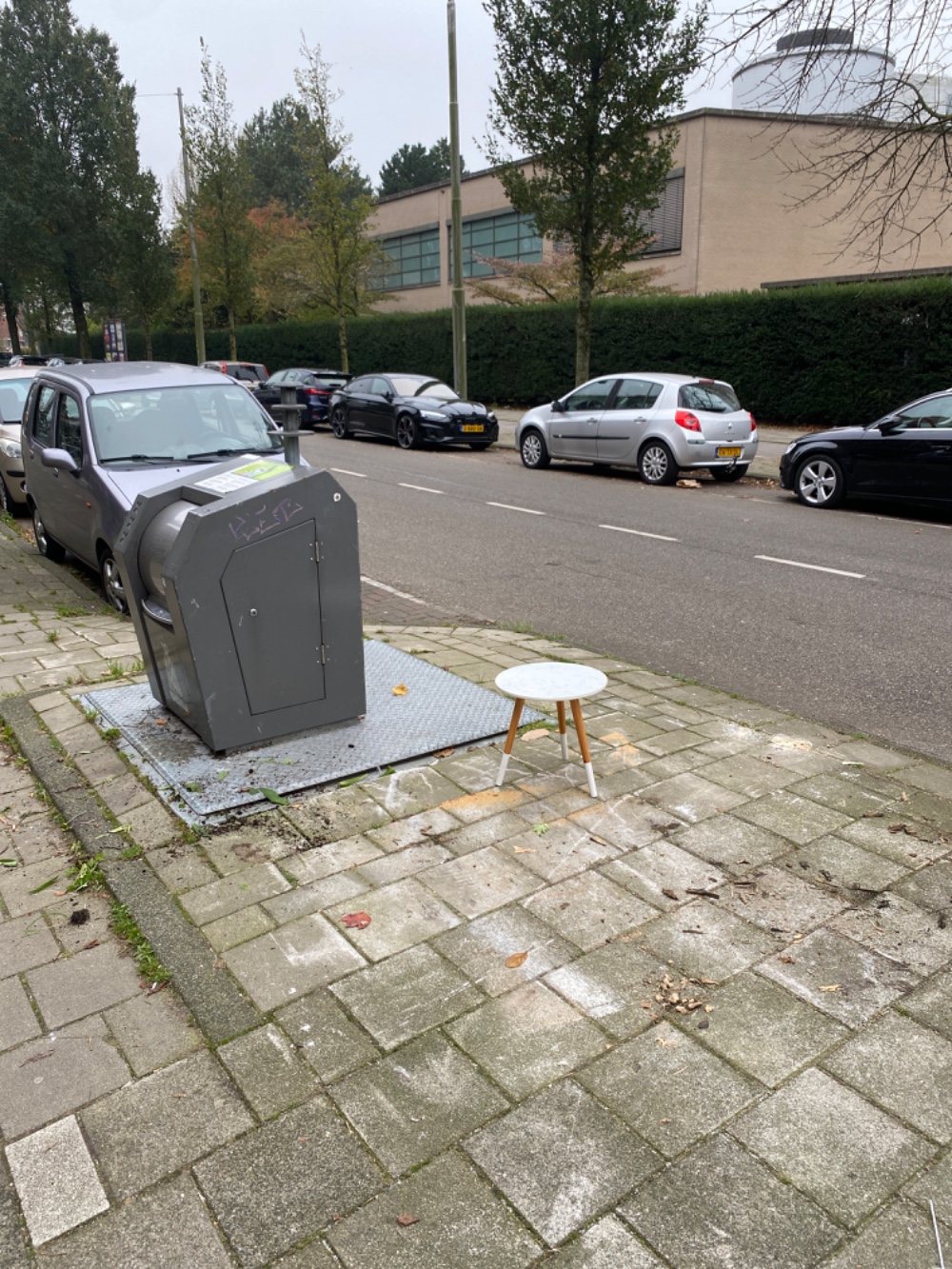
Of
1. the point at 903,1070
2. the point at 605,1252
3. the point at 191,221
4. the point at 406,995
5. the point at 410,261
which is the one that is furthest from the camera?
the point at 410,261

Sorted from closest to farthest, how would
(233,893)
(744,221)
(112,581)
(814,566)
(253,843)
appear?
(233,893), (253,843), (112,581), (814,566), (744,221)

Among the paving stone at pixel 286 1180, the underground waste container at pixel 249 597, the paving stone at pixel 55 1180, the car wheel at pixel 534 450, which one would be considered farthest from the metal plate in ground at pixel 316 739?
the car wheel at pixel 534 450

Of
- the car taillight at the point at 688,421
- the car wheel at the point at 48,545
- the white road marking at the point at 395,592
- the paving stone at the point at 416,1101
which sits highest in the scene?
the car taillight at the point at 688,421

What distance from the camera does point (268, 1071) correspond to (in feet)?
8.17

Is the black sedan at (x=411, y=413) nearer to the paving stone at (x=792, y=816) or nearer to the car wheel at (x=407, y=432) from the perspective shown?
the car wheel at (x=407, y=432)

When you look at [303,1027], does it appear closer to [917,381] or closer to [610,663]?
[610,663]

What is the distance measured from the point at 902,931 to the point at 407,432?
1821 cm

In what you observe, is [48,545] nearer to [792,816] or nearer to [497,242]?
[792,816]

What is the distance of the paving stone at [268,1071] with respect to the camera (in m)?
2.39

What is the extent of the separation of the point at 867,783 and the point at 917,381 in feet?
52.4

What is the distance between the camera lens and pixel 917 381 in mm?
17734

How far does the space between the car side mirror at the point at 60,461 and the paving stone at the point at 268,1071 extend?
573 centimetres

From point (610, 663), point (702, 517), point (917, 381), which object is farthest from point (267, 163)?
point (610, 663)

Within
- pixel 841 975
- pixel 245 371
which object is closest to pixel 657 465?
pixel 841 975
